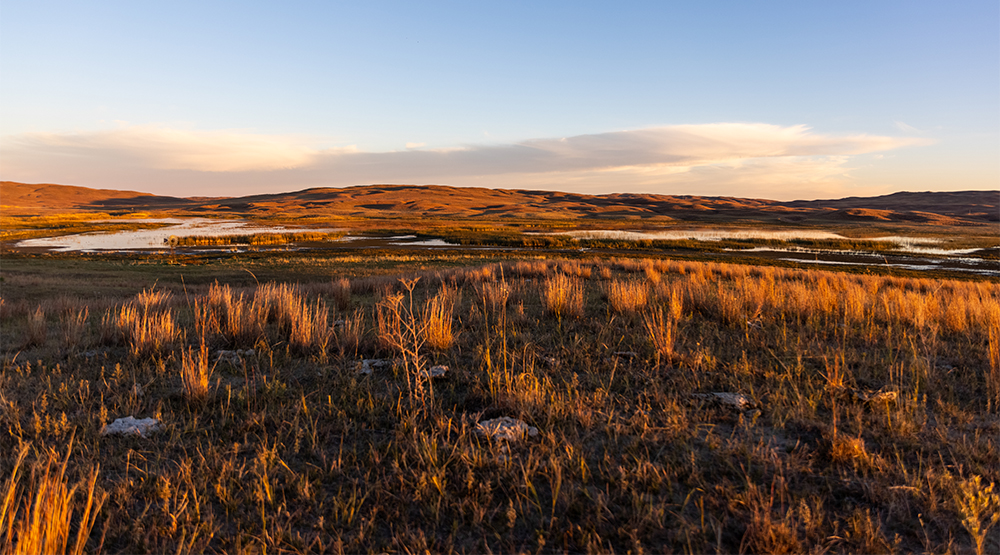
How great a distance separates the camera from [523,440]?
3639 millimetres

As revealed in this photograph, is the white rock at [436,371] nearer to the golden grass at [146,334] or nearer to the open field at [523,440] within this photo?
the open field at [523,440]

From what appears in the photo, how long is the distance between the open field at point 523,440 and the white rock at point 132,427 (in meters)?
0.07

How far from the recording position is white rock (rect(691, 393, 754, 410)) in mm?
4164

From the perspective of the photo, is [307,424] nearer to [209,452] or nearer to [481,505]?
[209,452]

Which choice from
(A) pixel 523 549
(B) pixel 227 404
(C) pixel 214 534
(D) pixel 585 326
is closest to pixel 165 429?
(B) pixel 227 404

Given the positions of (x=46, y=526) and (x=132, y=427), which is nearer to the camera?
(x=46, y=526)

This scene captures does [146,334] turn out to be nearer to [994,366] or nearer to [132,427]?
[132,427]

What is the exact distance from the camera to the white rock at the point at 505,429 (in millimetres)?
3645

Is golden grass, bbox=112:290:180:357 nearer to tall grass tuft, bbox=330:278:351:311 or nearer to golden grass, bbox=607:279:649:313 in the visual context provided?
tall grass tuft, bbox=330:278:351:311

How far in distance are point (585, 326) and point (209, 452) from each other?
16.2 ft

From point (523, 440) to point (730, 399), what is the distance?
1.94 meters

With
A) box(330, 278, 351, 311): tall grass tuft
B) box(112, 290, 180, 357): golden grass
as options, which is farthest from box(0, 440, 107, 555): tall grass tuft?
box(330, 278, 351, 311): tall grass tuft

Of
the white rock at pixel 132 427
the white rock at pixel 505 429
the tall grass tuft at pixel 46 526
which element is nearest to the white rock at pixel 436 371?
the white rock at pixel 505 429

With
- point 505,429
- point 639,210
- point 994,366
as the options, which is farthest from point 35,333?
point 639,210
